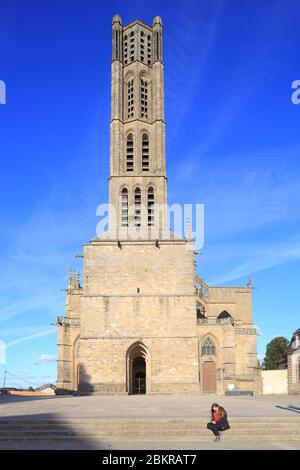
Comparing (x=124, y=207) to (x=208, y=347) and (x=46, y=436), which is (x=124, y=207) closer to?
(x=208, y=347)

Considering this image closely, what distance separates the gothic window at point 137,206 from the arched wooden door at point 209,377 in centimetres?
1164

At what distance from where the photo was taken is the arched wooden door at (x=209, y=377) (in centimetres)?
3697

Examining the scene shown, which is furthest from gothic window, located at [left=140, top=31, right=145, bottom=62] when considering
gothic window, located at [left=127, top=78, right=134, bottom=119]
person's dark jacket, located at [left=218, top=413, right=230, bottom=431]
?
person's dark jacket, located at [left=218, top=413, right=230, bottom=431]

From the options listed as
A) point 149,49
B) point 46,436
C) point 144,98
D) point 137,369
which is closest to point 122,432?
point 46,436

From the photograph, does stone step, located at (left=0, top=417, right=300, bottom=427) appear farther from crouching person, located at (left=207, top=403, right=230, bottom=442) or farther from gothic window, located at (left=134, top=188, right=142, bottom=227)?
gothic window, located at (left=134, top=188, right=142, bottom=227)

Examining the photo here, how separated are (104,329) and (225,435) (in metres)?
22.6

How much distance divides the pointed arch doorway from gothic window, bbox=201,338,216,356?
15.5 feet

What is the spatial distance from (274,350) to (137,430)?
5643 centimetres

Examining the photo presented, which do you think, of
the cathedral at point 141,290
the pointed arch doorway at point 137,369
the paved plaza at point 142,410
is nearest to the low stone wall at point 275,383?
the cathedral at point 141,290

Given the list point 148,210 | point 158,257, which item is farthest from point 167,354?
point 148,210

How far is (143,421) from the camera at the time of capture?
12594mm
